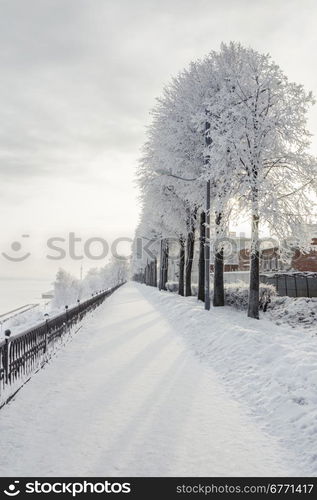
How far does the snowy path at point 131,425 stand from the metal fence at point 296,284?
58.1 ft

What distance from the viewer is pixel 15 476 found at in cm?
399

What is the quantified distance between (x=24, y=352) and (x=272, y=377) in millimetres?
4852

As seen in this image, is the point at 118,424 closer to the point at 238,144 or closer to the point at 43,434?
the point at 43,434

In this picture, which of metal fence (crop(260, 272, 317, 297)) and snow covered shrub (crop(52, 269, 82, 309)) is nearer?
metal fence (crop(260, 272, 317, 297))

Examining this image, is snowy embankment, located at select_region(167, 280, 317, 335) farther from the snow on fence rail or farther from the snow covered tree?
the snow on fence rail

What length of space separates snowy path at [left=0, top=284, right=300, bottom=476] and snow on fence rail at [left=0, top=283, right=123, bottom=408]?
25cm

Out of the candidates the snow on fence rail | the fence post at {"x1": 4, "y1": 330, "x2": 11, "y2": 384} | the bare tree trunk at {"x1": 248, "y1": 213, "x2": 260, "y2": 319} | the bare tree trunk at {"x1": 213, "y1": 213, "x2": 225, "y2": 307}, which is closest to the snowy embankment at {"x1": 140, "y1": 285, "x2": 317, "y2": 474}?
the snow on fence rail

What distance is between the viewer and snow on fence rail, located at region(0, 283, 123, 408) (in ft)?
21.9

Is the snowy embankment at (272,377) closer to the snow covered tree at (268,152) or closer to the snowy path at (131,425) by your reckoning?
the snowy path at (131,425)

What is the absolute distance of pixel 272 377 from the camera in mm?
6926

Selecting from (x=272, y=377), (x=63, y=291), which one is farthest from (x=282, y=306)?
(x=63, y=291)

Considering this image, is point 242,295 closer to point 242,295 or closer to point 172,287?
point 242,295

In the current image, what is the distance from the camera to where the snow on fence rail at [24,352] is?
21.9 feet
